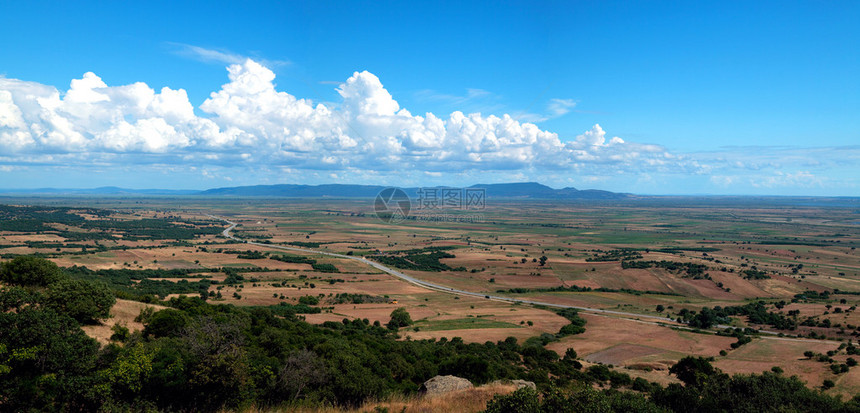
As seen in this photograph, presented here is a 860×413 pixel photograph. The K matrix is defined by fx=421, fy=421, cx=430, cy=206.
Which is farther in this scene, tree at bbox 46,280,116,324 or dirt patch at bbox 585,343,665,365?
dirt patch at bbox 585,343,665,365

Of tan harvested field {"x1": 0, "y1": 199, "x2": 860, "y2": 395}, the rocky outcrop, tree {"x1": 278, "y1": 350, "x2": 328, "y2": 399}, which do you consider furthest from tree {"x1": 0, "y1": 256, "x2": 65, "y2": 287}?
the rocky outcrop

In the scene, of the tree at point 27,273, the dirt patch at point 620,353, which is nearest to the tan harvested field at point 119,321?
the tree at point 27,273

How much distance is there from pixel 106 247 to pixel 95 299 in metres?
107

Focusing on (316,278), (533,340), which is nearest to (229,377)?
(533,340)

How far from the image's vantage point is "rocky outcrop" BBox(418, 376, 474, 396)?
2010cm

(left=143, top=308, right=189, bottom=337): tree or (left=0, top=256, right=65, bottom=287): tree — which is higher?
(left=0, top=256, right=65, bottom=287): tree

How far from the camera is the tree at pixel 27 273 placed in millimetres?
27594

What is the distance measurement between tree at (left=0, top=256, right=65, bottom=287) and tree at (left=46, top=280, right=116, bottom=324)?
5.08 meters

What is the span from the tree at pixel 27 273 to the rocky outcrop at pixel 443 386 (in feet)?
85.7

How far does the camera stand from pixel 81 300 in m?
23.9

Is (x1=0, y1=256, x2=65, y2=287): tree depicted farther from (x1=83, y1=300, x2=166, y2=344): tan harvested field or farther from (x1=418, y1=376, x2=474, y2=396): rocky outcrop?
(x1=418, y1=376, x2=474, y2=396): rocky outcrop

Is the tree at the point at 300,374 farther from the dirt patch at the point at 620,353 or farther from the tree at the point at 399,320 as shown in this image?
the tree at the point at 399,320

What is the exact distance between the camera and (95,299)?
82.4 ft

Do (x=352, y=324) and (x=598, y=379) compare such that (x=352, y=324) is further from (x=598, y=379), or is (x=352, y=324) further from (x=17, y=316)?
(x=17, y=316)
